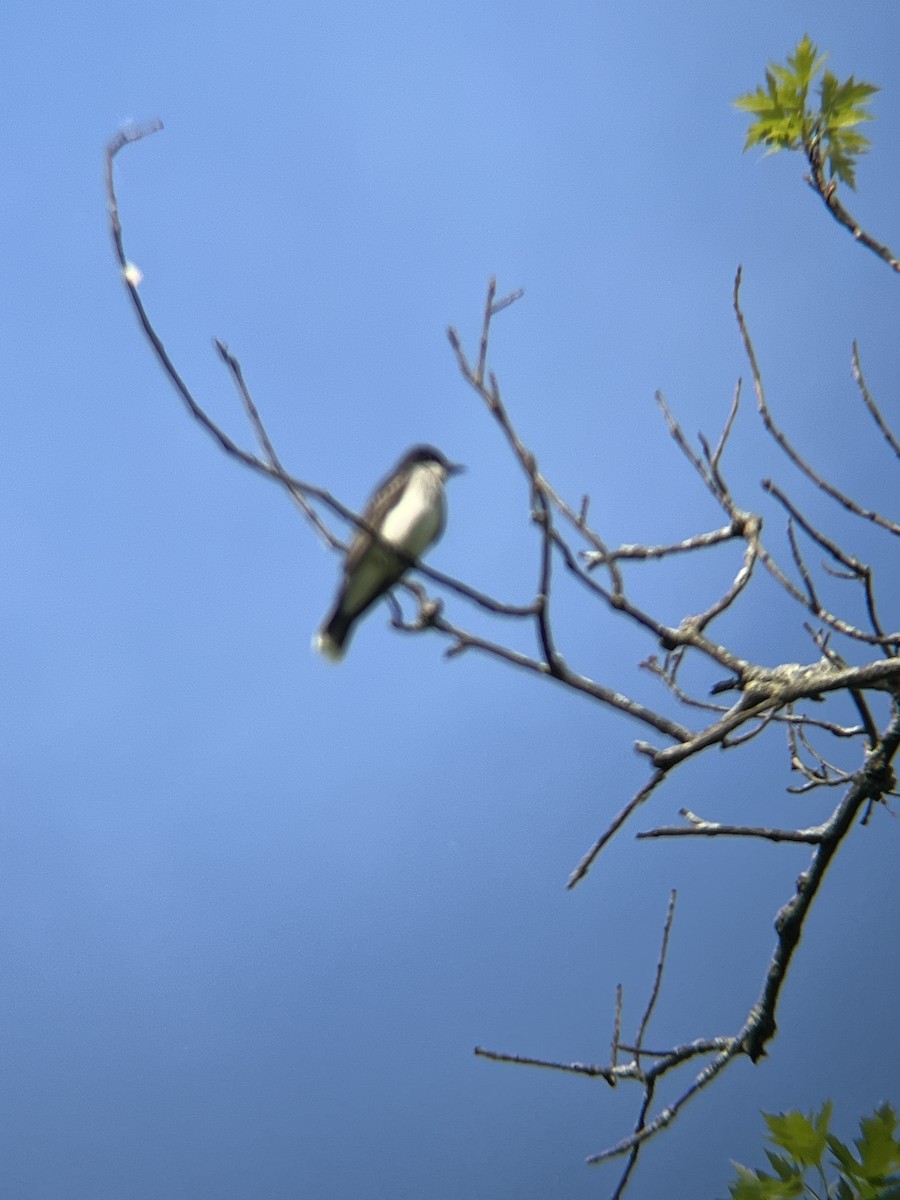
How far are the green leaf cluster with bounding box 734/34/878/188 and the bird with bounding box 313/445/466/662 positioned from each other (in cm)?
198

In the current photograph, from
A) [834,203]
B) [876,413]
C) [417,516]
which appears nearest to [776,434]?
[876,413]

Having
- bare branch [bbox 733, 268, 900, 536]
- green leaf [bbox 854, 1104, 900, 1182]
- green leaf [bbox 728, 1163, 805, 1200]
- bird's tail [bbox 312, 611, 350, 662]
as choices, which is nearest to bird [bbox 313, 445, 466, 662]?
bird's tail [bbox 312, 611, 350, 662]

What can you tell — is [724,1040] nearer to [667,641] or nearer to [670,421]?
[667,641]

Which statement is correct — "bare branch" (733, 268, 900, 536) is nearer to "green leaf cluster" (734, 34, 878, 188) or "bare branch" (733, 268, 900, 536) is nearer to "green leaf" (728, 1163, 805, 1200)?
"green leaf cluster" (734, 34, 878, 188)

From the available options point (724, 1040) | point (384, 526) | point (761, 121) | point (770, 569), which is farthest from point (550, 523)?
point (384, 526)

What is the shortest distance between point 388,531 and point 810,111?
7.51ft

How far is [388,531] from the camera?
4512mm

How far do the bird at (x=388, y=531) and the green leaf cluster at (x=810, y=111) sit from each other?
78.0 inches

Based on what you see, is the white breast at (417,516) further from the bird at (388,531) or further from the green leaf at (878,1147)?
the green leaf at (878,1147)

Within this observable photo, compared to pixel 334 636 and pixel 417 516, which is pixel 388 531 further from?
→ pixel 334 636

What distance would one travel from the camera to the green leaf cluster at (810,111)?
2873mm

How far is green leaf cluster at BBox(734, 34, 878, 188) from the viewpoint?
2.87m

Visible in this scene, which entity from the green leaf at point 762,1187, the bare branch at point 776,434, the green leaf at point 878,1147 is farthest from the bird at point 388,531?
the green leaf at point 878,1147

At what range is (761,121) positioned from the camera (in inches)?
116
